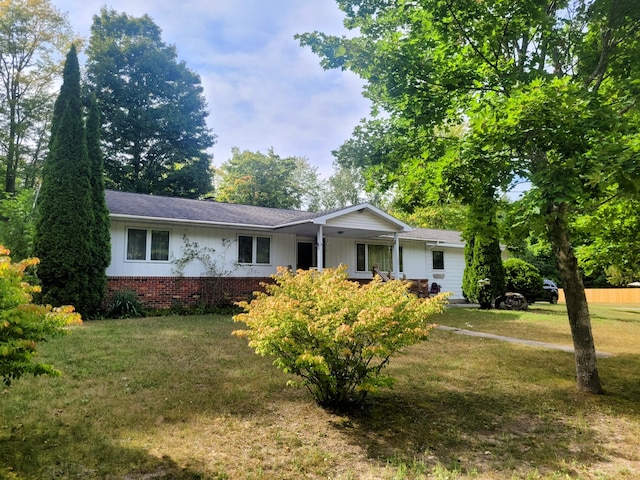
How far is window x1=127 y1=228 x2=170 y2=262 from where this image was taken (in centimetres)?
1282

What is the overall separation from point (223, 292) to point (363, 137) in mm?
9461

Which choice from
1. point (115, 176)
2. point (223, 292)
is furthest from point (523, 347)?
point (115, 176)

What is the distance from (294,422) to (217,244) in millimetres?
10697

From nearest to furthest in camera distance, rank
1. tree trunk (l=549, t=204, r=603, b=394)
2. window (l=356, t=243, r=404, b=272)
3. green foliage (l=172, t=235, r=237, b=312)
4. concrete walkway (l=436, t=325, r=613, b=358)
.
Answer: tree trunk (l=549, t=204, r=603, b=394)
concrete walkway (l=436, t=325, r=613, b=358)
green foliage (l=172, t=235, r=237, b=312)
window (l=356, t=243, r=404, b=272)

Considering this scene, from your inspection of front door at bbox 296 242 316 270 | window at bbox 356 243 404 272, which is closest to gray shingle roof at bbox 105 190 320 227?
front door at bbox 296 242 316 270

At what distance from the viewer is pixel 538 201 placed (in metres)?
4.11

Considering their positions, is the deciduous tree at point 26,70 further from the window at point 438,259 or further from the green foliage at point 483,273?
the green foliage at point 483,273

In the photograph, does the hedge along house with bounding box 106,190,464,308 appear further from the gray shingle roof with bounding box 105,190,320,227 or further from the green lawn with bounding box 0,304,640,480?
the green lawn with bounding box 0,304,640,480

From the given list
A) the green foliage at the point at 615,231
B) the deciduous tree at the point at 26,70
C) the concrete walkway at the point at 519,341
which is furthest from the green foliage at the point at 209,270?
the deciduous tree at the point at 26,70

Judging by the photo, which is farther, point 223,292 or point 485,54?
point 223,292

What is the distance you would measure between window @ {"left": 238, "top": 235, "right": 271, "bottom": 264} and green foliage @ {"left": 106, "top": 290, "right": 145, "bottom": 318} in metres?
3.85

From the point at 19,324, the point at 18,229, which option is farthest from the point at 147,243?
the point at 19,324

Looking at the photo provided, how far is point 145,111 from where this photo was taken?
29.0 m

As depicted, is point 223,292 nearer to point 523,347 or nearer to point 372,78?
point 523,347
